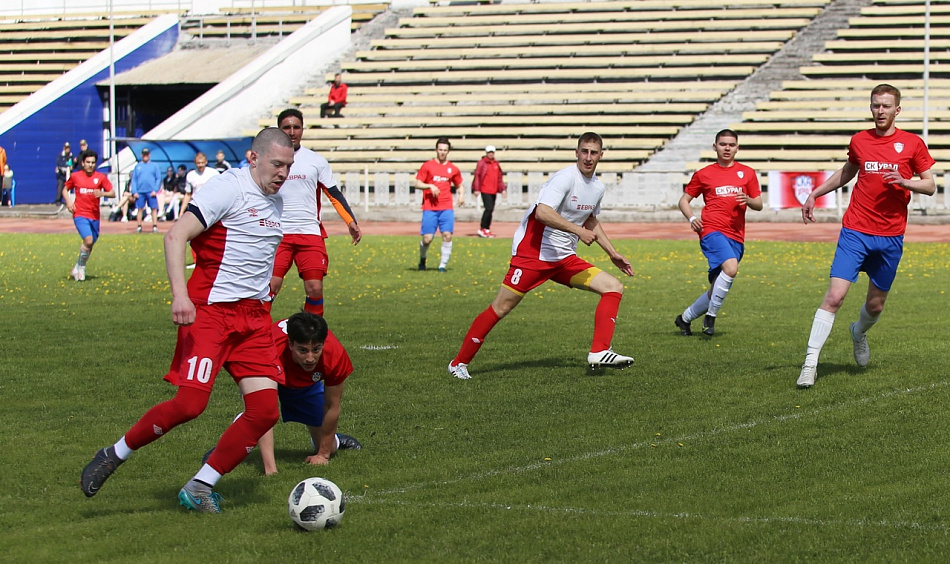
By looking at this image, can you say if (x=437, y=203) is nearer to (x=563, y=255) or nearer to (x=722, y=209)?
(x=722, y=209)

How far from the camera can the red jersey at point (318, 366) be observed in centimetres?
662

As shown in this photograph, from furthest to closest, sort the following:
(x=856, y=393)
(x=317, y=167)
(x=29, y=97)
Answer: (x=29, y=97) → (x=317, y=167) → (x=856, y=393)

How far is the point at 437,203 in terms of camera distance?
2008 cm

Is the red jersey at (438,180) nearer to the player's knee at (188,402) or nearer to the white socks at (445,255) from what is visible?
the white socks at (445,255)

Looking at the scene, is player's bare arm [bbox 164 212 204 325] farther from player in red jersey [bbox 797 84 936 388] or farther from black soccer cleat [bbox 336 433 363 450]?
player in red jersey [bbox 797 84 936 388]

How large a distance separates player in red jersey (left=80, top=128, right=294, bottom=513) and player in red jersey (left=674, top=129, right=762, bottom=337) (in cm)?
656

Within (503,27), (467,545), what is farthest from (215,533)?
(503,27)

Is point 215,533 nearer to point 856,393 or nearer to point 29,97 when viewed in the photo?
point 856,393

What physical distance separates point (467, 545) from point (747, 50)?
35.4 meters

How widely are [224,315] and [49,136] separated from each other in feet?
126

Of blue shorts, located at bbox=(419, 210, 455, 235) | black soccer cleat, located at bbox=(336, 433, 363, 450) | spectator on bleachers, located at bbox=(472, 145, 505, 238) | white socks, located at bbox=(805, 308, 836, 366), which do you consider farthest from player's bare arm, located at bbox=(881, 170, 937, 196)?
spectator on bleachers, located at bbox=(472, 145, 505, 238)

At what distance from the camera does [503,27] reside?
4328cm

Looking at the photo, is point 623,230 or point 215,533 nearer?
point 215,533

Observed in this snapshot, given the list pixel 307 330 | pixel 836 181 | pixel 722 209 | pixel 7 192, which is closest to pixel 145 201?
pixel 7 192
